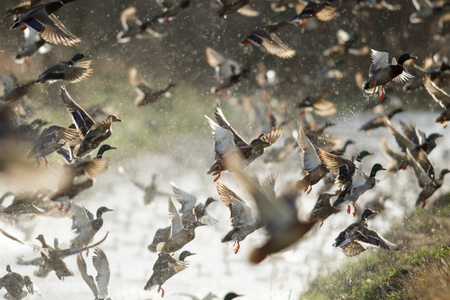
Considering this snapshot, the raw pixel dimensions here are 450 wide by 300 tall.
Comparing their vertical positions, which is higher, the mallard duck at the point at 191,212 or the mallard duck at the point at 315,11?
the mallard duck at the point at 315,11

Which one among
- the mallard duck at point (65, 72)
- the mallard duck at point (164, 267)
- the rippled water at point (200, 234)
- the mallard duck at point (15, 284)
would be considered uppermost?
the mallard duck at point (65, 72)

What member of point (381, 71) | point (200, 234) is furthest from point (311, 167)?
point (200, 234)

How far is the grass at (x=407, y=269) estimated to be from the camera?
18.3 feet

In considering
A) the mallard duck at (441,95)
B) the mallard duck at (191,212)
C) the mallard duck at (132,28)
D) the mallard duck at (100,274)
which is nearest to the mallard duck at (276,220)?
the mallard duck at (191,212)

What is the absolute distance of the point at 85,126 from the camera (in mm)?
5223

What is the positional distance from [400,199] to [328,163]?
22.3 feet

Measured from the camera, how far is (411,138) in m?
7.56

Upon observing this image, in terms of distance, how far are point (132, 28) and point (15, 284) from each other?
17.9ft

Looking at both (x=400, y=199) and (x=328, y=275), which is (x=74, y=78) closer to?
(x=328, y=275)

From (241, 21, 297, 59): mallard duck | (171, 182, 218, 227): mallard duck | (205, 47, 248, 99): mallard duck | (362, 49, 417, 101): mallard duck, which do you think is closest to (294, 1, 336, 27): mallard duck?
(241, 21, 297, 59): mallard duck

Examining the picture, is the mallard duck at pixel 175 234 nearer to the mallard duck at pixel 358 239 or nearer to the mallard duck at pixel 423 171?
the mallard duck at pixel 358 239

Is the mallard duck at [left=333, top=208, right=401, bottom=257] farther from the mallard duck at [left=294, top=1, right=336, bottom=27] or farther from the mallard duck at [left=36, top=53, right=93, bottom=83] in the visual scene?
the mallard duck at [left=36, top=53, right=93, bottom=83]

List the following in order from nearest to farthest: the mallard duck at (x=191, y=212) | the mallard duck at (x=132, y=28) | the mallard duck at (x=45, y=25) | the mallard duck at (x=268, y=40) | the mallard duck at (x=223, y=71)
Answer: the mallard duck at (x=45, y=25), the mallard duck at (x=191, y=212), the mallard duck at (x=268, y=40), the mallard duck at (x=223, y=71), the mallard duck at (x=132, y=28)

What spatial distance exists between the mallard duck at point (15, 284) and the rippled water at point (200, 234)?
0.87m
